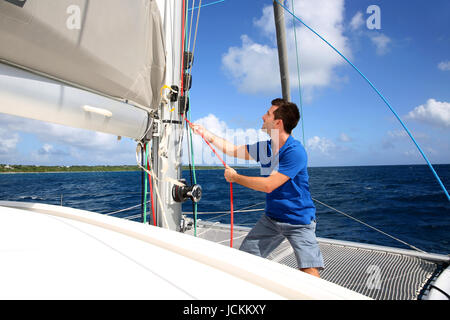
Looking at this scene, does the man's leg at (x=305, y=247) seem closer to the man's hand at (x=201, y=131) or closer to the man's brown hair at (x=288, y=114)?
the man's brown hair at (x=288, y=114)

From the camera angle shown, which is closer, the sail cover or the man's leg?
the sail cover

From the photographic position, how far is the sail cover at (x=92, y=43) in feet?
2.60

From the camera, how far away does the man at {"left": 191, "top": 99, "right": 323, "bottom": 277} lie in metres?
1.39

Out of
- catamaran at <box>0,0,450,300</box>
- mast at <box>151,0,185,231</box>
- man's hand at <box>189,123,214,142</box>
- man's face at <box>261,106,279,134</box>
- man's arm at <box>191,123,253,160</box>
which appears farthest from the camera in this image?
man's arm at <box>191,123,253,160</box>

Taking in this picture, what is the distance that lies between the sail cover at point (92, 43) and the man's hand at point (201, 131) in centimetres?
34

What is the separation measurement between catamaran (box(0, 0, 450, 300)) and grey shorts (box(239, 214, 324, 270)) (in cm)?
50

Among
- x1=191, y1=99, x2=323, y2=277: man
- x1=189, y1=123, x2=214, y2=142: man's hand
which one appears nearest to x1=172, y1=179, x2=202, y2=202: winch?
x1=191, y1=99, x2=323, y2=277: man

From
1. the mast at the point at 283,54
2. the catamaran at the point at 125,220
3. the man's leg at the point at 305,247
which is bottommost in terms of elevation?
the man's leg at the point at 305,247

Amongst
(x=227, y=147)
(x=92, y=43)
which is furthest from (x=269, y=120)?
(x=92, y=43)

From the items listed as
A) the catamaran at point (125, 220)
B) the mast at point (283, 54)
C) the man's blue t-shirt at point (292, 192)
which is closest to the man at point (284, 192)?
the man's blue t-shirt at point (292, 192)

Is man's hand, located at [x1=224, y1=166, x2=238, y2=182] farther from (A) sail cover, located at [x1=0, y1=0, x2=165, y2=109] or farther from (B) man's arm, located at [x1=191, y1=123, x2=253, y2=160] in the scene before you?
(A) sail cover, located at [x1=0, y1=0, x2=165, y2=109]

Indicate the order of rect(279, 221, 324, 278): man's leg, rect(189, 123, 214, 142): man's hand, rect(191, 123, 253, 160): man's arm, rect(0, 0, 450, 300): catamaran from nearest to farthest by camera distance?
rect(0, 0, 450, 300): catamaran, rect(279, 221, 324, 278): man's leg, rect(189, 123, 214, 142): man's hand, rect(191, 123, 253, 160): man's arm

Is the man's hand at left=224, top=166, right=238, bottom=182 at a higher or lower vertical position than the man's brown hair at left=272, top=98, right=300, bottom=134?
lower
